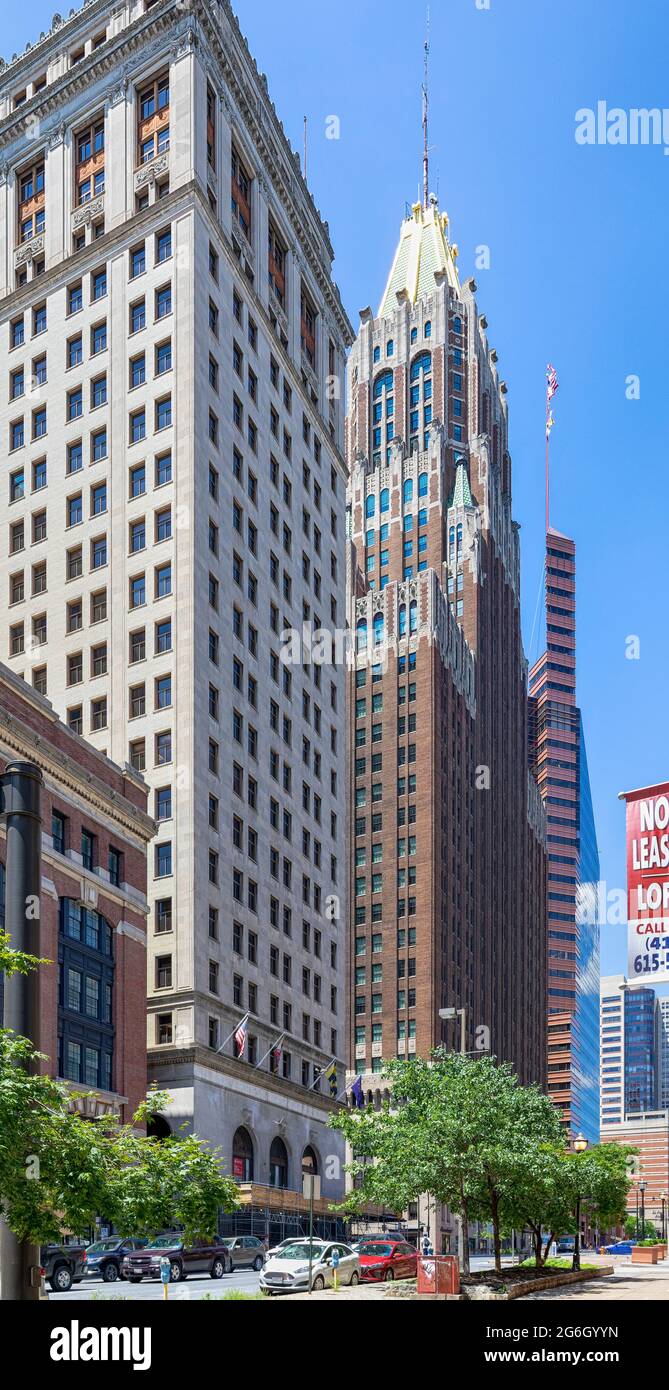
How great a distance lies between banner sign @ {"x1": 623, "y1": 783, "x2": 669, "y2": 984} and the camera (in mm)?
16734

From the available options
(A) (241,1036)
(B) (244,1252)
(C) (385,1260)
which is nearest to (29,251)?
(A) (241,1036)

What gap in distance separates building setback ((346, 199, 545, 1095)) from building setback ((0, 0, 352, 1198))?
3528 cm

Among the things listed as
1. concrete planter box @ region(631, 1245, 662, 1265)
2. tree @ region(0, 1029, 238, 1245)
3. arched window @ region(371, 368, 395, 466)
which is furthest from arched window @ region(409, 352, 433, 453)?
tree @ region(0, 1029, 238, 1245)

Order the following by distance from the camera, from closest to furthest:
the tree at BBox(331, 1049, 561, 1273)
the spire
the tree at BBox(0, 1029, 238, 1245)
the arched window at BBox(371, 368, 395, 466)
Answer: the tree at BBox(0, 1029, 238, 1245) → the tree at BBox(331, 1049, 561, 1273) → the spire → the arched window at BBox(371, 368, 395, 466)

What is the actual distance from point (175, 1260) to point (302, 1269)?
5.40 metres

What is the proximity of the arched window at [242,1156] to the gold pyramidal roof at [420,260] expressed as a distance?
11134 cm

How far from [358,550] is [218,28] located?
74.5 meters

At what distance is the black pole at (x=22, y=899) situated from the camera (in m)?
16.8

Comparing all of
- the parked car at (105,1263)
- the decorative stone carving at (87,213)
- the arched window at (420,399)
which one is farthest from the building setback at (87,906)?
the arched window at (420,399)

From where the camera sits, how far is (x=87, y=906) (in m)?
52.8

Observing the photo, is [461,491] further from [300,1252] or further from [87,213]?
[300,1252]

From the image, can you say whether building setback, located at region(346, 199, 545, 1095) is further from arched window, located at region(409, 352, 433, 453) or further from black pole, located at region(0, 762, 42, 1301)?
black pole, located at region(0, 762, 42, 1301)

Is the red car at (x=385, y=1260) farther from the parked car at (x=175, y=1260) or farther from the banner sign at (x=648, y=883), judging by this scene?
the banner sign at (x=648, y=883)

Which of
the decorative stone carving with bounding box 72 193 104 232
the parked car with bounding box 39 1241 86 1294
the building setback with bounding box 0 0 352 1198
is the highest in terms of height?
the decorative stone carving with bounding box 72 193 104 232
